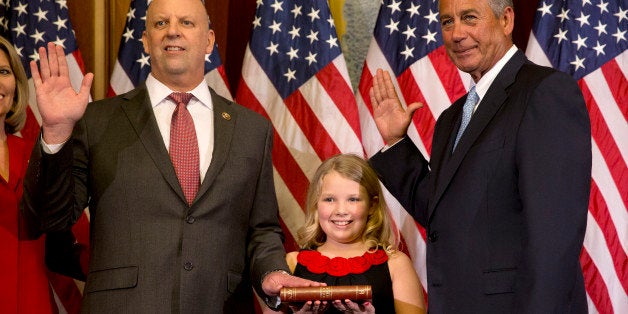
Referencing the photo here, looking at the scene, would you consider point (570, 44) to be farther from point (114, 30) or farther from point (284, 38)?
point (114, 30)

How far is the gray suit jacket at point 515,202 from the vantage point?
2.18 meters

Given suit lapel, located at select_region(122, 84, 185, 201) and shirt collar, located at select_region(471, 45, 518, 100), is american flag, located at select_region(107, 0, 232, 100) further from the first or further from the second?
shirt collar, located at select_region(471, 45, 518, 100)

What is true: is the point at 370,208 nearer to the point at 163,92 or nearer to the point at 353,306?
the point at 353,306

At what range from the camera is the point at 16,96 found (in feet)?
10.8

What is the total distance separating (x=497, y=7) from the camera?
261 cm

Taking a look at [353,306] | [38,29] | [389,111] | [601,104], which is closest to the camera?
[353,306]

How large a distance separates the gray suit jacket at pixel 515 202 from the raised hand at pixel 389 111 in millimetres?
248

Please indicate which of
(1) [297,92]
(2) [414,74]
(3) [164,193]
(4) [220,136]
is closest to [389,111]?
(4) [220,136]

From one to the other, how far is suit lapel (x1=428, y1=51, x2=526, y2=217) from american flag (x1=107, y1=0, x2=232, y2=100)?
1.68 m

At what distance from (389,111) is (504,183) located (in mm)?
639

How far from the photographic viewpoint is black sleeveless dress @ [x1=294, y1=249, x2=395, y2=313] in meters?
3.17

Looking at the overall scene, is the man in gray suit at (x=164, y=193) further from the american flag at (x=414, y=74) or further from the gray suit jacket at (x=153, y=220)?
the american flag at (x=414, y=74)

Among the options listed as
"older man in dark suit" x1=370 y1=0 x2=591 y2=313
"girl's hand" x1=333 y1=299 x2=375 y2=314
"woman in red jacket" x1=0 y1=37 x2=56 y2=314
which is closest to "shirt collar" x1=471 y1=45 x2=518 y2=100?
"older man in dark suit" x1=370 y1=0 x2=591 y2=313

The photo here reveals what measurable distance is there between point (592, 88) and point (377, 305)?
1.41 m
